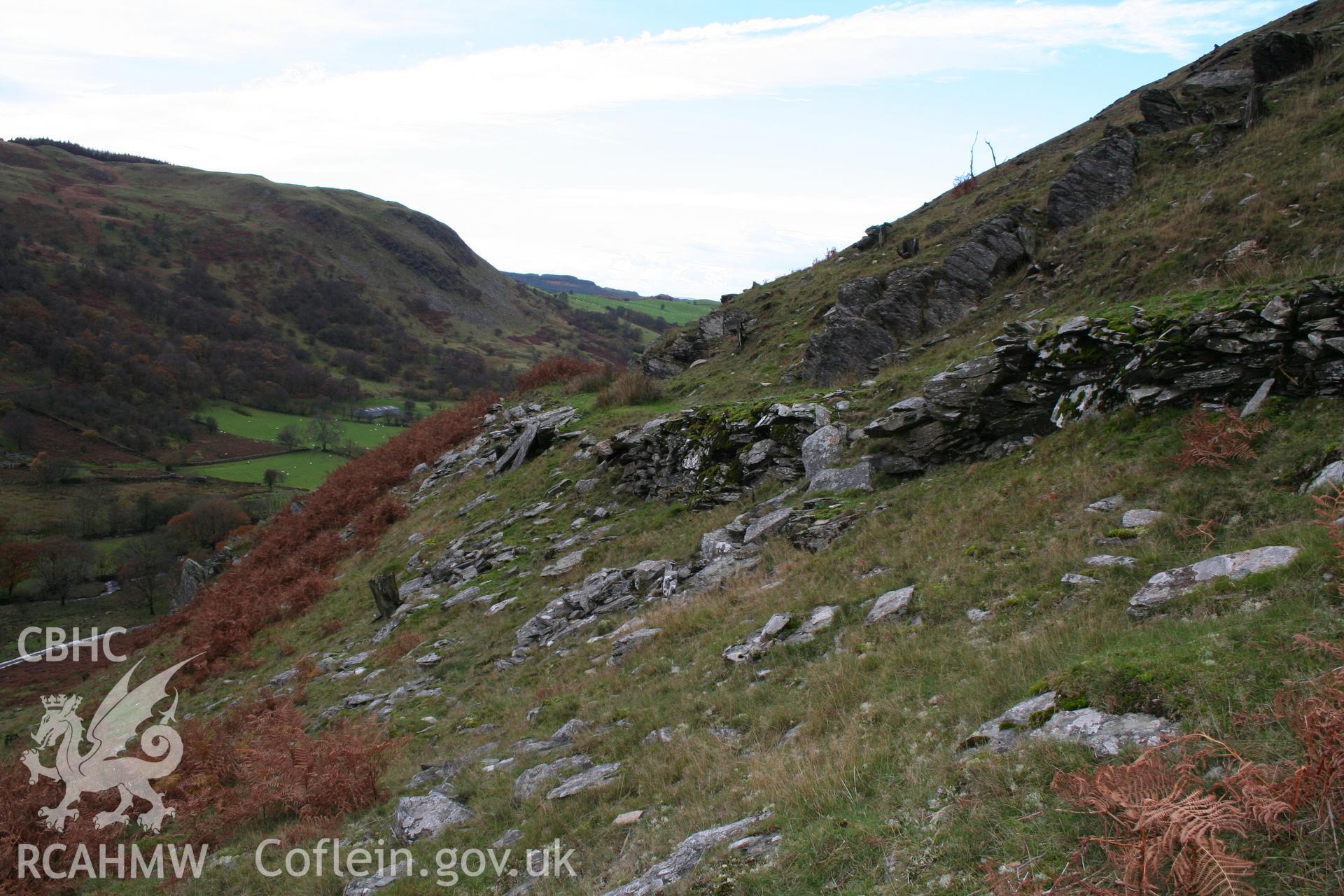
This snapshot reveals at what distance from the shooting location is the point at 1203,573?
6543 millimetres

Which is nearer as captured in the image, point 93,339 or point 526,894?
point 526,894

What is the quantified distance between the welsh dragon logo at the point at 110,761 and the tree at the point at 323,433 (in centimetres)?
8333

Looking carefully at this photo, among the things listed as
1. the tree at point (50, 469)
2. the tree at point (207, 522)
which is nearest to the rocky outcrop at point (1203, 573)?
the tree at point (207, 522)

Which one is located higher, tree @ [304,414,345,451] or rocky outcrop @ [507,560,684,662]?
tree @ [304,414,345,451]

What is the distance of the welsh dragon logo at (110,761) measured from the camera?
10797 mm

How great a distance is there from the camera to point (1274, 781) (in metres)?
3.63

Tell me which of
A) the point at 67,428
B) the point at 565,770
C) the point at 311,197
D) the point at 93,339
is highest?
the point at 311,197

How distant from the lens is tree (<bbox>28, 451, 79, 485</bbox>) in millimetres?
75375

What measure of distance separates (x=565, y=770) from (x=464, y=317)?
587ft

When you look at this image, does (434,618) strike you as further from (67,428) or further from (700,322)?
(67,428)

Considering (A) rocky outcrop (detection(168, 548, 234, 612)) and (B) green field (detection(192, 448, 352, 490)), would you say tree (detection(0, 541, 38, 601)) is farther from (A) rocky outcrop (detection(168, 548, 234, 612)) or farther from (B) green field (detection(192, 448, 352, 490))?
(B) green field (detection(192, 448, 352, 490))

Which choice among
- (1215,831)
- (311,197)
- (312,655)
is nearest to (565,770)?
(1215,831)

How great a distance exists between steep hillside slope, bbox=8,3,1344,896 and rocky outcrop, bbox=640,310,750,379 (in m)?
6.74

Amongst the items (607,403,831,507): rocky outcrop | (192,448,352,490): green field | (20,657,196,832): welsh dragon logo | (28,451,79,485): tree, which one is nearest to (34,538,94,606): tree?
(192,448,352,490): green field
